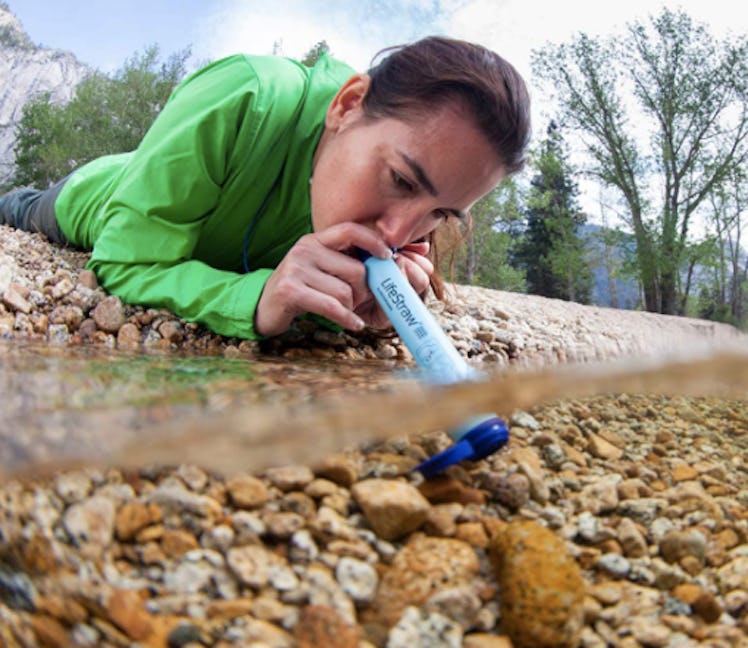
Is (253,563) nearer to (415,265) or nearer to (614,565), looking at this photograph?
(614,565)

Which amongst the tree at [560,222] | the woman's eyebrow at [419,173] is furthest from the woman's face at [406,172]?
the tree at [560,222]

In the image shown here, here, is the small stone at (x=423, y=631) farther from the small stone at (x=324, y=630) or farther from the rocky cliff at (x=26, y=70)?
the rocky cliff at (x=26, y=70)

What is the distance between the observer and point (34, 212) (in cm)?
179

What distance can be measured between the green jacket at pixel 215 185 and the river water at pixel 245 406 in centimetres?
42

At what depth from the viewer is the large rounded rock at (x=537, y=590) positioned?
21 cm

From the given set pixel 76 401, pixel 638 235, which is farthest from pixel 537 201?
pixel 76 401

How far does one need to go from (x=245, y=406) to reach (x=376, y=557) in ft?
0.33

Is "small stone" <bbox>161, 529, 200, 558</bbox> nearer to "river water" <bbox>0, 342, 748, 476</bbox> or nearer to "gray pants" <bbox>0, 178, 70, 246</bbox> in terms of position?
"river water" <bbox>0, 342, 748, 476</bbox>

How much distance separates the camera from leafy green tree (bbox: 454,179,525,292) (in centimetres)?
529

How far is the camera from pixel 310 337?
93cm

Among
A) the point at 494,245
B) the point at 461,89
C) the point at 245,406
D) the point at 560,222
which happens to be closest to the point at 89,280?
the point at 461,89

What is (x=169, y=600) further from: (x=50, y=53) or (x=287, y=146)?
(x=50, y=53)

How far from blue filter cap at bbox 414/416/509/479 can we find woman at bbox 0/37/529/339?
0.42 m

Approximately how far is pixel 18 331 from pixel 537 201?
13.8 ft
